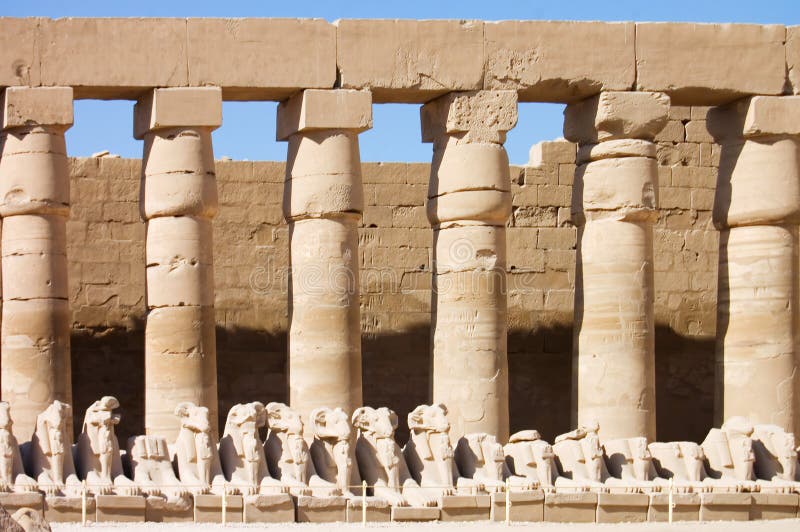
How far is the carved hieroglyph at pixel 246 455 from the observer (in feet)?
65.5

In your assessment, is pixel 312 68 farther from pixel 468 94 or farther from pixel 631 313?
pixel 631 313

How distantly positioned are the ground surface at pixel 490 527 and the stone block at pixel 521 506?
248 mm

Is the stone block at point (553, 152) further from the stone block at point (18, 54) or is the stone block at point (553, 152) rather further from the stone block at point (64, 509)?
the stone block at point (64, 509)

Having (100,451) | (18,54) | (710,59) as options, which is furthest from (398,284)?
(100,451)

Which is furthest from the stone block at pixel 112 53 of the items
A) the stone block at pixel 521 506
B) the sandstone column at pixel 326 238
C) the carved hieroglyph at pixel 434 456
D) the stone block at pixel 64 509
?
the stone block at pixel 521 506

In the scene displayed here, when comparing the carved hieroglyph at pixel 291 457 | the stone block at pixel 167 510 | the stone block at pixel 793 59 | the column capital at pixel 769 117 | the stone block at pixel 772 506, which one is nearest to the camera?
the stone block at pixel 167 510

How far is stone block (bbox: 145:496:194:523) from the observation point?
1927cm

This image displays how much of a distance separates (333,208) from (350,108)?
4.08ft

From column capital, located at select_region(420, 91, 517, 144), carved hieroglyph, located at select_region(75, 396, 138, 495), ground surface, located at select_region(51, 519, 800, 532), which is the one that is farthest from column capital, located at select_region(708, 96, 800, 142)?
carved hieroglyph, located at select_region(75, 396, 138, 495)

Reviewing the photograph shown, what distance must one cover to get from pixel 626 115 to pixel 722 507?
19.3 ft

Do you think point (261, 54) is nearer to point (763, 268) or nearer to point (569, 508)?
point (763, 268)

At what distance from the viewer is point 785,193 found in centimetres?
2516

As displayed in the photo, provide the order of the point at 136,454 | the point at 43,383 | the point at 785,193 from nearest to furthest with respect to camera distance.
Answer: the point at 136,454, the point at 43,383, the point at 785,193

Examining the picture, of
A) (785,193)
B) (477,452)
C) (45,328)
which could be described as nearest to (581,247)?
(785,193)
